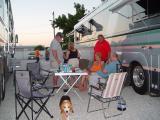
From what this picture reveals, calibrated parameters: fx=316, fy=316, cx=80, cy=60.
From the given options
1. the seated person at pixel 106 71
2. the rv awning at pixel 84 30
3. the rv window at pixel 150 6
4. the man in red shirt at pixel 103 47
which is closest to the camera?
the rv window at pixel 150 6

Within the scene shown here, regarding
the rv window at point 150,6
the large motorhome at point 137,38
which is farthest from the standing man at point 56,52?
the rv window at point 150,6

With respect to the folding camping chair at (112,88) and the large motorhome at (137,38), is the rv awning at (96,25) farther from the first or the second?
the folding camping chair at (112,88)

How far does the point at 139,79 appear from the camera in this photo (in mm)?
8312

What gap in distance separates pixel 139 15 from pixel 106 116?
3033 mm

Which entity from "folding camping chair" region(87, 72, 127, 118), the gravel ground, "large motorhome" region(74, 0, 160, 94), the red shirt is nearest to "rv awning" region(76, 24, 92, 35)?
"large motorhome" region(74, 0, 160, 94)

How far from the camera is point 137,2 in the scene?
7.95m

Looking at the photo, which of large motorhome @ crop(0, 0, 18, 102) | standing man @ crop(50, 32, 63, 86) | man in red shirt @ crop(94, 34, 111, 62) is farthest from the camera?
man in red shirt @ crop(94, 34, 111, 62)

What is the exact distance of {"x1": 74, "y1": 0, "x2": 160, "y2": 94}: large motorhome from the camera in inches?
282

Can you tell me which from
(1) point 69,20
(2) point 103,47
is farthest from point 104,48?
(1) point 69,20

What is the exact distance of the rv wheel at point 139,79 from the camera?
26.0 ft

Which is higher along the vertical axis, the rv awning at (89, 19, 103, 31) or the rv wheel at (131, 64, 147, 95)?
the rv awning at (89, 19, 103, 31)

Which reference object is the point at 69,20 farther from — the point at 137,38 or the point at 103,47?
the point at 137,38

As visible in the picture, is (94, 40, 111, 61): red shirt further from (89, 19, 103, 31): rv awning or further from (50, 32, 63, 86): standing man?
(89, 19, 103, 31): rv awning

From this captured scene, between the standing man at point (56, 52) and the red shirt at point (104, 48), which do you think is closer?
the standing man at point (56, 52)
